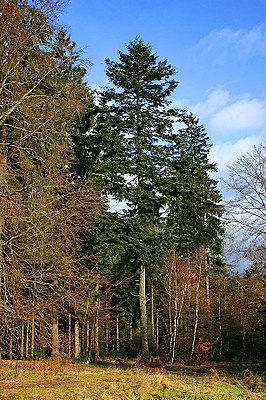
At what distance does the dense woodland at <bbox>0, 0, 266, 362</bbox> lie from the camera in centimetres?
942

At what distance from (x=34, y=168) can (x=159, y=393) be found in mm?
5636

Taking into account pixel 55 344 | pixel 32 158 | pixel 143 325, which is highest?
pixel 32 158

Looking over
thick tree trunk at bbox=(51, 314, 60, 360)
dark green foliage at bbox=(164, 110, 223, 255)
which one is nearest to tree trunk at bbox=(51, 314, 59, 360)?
thick tree trunk at bbox=(51, 314, 60, 360)

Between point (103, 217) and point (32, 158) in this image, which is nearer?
point (32, 158)

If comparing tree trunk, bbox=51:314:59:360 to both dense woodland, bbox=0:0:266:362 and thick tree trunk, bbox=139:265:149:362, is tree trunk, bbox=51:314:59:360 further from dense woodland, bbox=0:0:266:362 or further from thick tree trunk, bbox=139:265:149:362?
thick tree trunk, bbox=139:265:149:362

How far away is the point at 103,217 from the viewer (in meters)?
18.4

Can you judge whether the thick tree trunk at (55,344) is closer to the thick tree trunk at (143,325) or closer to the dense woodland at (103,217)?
the dense woodland at (103,217)

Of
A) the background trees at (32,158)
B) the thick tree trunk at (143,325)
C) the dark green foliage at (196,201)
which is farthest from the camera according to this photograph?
the dark green foliage at (196,201)

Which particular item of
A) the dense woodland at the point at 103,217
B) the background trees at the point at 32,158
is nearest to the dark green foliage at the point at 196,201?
the dense woodland at the point at 103,217

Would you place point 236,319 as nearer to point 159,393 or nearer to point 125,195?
point 125,195

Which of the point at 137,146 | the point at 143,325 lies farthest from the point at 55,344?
the point at 137,146

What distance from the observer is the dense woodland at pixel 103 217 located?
9.42 m

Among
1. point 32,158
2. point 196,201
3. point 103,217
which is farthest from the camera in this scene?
point 196,201

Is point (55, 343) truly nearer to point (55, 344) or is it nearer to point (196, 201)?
point (55, 344)
